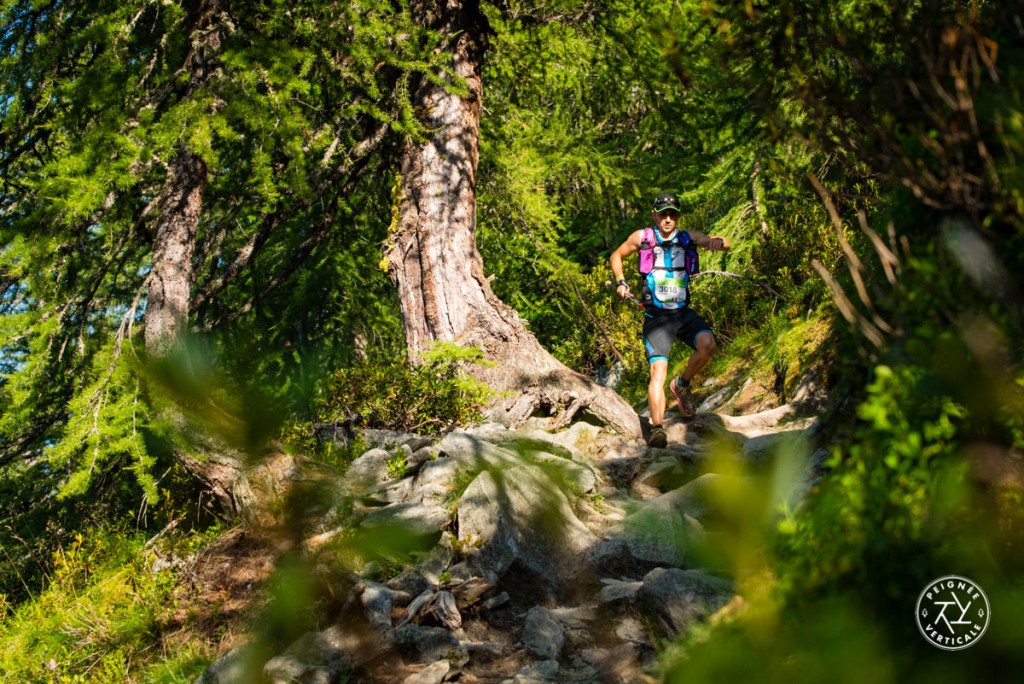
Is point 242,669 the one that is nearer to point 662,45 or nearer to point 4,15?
point 662,45

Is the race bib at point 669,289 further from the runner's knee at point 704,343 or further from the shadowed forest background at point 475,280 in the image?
the shadowed forest background at point 475,280

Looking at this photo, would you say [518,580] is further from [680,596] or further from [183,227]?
[183,227]

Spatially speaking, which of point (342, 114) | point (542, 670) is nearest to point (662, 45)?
point (542, 670)

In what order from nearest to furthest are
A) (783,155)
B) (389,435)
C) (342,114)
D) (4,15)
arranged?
(4,15) → (389,435) → (342,114) → (783,155)

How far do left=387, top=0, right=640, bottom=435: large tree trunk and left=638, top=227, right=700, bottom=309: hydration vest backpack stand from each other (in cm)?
120

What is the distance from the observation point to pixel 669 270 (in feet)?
24.4

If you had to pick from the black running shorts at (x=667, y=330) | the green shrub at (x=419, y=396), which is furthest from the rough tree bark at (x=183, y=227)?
the black running shorts at (x=667, y=330)

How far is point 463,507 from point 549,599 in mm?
777

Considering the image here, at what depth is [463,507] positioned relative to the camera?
16.7 ft

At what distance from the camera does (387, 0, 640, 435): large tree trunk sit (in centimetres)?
819

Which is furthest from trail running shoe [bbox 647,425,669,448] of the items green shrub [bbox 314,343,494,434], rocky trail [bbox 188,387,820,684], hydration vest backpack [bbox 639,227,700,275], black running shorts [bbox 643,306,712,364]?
green shrub [bbox 314,343,494,434]

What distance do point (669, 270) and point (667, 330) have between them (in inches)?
21.7

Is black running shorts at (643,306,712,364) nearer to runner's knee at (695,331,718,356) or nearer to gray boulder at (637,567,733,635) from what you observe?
runner's knee at (695,331,718,356)

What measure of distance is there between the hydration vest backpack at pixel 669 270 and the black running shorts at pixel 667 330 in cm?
12
